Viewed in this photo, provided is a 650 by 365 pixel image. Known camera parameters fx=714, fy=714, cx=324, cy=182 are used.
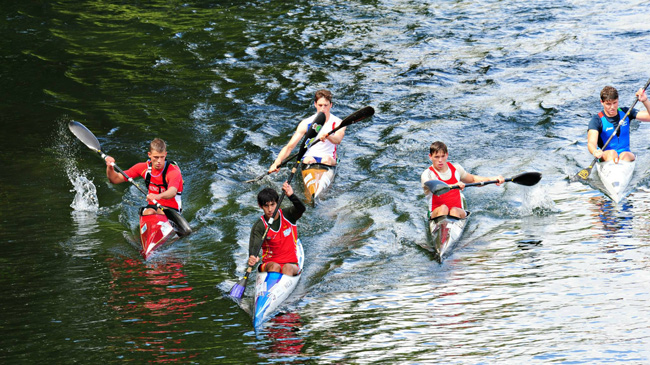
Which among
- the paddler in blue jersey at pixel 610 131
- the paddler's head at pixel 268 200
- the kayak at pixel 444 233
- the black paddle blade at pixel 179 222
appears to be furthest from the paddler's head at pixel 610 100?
the black paddle blade at pixel 179 222

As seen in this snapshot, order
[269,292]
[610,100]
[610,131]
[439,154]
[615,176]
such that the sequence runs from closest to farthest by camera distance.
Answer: [269,292]
[439,154]
[615,176]
[610,100]
[610,131]

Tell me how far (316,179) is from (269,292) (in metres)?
4.19

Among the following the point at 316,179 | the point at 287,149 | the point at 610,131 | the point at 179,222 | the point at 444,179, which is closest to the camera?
the point at 444,179

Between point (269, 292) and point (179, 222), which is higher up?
point (269, 292)

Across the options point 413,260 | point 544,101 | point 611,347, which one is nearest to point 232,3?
point 544,101

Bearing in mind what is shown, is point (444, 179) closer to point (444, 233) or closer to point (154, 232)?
point (444, 233)

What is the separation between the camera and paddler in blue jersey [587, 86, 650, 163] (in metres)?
10.6

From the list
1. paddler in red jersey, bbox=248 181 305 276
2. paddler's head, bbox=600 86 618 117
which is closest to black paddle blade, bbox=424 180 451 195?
paddler in red jersey, bbox=248 181 305 276

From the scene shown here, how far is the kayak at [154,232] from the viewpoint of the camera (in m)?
9.41

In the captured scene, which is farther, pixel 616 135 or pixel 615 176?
pixel 616 135

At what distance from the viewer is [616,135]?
10.8 m

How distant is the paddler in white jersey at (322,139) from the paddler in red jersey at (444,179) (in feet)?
6.39

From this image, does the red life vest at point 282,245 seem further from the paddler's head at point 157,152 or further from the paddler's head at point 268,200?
the paddler's head at point 157,152

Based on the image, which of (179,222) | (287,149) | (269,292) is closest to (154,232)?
(179,222)
